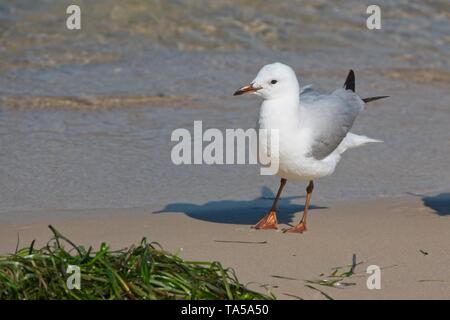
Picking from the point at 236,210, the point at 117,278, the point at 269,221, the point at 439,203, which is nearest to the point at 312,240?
the point at 269,221

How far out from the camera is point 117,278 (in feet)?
12.7

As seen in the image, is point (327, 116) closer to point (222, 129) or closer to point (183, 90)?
point (222, 129)

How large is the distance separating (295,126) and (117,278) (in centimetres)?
177

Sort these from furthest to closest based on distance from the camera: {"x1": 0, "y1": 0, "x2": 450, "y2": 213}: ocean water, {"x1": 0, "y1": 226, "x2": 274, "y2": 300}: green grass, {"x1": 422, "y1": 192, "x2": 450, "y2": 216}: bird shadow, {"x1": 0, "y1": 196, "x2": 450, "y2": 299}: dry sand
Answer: {"x1": 0, "y1": 0, "x2": 450, "y2": 213}: ocean water, {"x1": 422, "y1": 192, "x2": 450, "y2": 216}: bird shadow, {"x1": 0, "y1": 196, "x2": 450, "y2": 299}: dry sand, {"x1": 0, "y1": 226, "x2": 274, "y2": 300}: green grass

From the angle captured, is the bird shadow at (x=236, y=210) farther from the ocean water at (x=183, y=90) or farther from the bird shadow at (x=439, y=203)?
the bird shadow at (x=439, y=203)

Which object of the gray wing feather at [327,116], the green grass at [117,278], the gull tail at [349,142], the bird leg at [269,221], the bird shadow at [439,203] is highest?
the gray wing feather at [327,116]

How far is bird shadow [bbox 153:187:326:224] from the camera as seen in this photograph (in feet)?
18.6

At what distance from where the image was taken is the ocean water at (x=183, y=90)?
623cm

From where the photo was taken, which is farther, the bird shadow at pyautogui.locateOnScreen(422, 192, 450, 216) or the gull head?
the bird shadow at pyautogui.locateOnScreen(422, 192, 450, 216)

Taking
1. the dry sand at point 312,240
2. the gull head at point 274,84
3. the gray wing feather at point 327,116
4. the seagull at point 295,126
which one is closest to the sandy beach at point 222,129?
the dry sand at point 312,240

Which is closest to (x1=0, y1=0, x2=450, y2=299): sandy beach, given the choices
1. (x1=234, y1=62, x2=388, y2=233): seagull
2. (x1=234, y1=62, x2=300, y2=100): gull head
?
(x1=234, y1=62, x2=388, y2=233): seagull

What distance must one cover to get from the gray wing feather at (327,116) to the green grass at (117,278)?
5.03 feet

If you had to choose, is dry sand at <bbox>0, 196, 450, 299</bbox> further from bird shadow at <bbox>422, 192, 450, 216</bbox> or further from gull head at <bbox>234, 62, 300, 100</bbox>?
gull head at <bbox>234, 62, 300, 100</bbox>

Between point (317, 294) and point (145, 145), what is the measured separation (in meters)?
3.05
